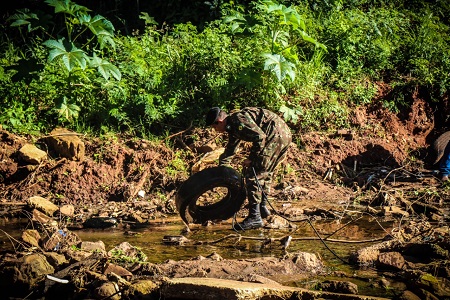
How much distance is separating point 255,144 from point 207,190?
0.89m

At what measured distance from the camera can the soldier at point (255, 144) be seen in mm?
7836

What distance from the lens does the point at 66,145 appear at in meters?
9.38

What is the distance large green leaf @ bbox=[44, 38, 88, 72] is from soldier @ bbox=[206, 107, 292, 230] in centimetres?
206

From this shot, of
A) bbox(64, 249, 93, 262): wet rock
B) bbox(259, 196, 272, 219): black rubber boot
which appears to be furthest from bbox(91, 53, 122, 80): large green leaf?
bbox(64, 249, 93, 262): wet rock

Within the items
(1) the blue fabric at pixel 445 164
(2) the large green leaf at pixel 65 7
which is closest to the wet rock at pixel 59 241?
(2) the large green leaf at pixel 65 7

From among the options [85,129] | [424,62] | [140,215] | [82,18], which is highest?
[82,18]

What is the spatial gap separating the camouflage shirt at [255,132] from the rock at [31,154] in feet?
9.52

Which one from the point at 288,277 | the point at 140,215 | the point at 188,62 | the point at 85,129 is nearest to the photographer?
the point at 288,277

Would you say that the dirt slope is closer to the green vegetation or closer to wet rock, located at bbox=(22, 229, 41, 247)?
the green vegetation

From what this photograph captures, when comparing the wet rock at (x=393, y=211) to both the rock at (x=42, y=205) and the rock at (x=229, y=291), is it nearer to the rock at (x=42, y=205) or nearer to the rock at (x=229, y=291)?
the rock at (x=229, y=291)

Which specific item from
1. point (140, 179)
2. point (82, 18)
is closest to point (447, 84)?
point (140, 179)

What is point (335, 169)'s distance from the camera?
33.3 ft

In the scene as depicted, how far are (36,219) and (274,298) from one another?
12.8ft

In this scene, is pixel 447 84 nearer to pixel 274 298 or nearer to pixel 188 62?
pixel 188 62
